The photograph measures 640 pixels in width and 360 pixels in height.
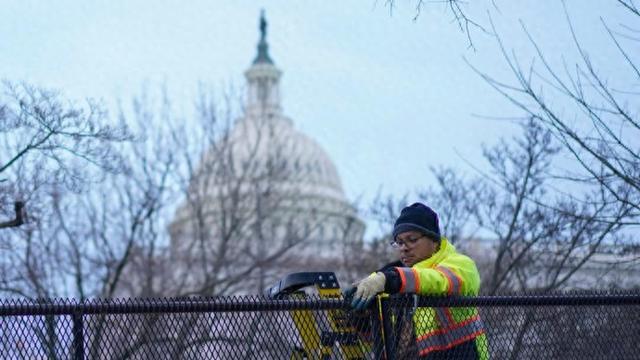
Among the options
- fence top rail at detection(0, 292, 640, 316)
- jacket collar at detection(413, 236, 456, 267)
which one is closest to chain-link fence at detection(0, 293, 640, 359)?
fence top rail at detection(0, 292, 640, 316)

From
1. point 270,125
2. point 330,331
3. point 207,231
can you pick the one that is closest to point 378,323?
point 330,331

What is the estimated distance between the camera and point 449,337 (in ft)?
22.4

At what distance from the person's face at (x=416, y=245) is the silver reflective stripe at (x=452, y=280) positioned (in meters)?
0.24

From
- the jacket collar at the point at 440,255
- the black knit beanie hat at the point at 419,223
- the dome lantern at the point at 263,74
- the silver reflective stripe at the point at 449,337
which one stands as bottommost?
the silver reflective stripe at the point at 449,337

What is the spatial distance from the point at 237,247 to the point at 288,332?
32566mm

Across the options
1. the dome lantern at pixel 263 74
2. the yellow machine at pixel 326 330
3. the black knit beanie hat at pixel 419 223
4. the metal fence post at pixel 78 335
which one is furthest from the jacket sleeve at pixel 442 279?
the dome lantern at pixel 263 74

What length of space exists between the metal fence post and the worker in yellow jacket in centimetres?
128

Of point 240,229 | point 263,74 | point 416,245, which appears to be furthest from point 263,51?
point 416,245

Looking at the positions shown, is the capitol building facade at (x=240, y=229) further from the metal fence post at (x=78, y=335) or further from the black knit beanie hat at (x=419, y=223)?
the metal fence post at (x=78, y=335)

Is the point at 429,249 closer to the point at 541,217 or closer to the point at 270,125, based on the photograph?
the point at 541,217

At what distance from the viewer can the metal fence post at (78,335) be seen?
6488 mm

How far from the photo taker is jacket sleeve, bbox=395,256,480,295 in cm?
654

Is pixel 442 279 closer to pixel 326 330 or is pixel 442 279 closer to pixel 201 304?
pixel 326 330

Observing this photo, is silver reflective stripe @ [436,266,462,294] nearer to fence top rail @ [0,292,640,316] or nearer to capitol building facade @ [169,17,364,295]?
fence top rail @ [0,292,640,316]
